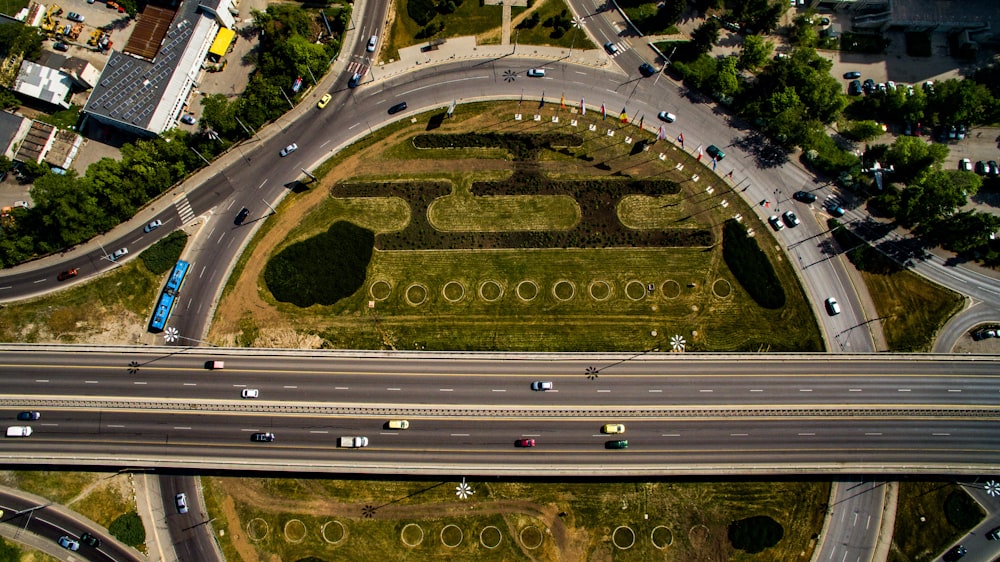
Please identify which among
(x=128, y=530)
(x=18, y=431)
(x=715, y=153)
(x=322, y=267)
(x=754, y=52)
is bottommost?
(x=128, y=530)

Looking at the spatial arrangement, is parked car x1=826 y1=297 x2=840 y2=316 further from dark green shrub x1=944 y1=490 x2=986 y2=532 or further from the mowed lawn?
dark green shrub x1=944 y1=490 x2=986 y2=532

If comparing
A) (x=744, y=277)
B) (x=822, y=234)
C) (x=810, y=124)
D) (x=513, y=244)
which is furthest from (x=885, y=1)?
(x=513, y=244)

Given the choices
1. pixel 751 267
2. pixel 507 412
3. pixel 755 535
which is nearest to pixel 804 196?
pixel 751 267

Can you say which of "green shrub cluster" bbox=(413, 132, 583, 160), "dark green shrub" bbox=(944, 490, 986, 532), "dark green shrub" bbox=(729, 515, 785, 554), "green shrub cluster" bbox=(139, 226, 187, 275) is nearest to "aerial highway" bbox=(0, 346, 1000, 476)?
"dark green shrub" bbox=(944, 490, 986, 532)

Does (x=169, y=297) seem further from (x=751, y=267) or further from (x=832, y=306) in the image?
(x=832, y=306)

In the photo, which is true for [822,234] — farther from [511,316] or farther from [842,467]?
[511,316]

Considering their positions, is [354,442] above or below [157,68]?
below
